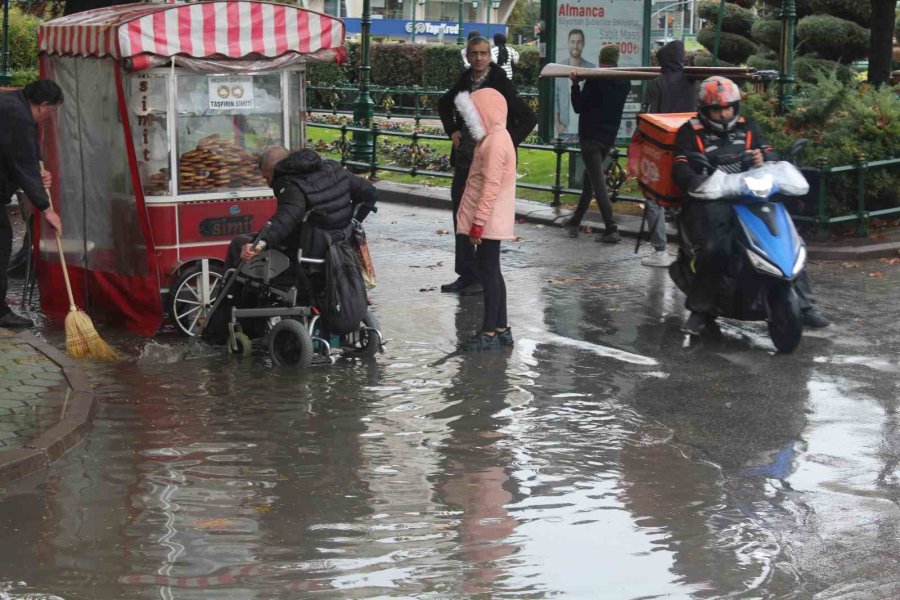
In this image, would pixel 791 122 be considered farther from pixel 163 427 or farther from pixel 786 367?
pixel 163 427

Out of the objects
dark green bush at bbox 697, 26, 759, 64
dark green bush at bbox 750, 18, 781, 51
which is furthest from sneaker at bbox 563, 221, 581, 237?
dark green bush at bbox 697, 26, 759, 64

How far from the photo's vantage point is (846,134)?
43.2 ft

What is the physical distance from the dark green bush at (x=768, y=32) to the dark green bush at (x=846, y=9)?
3.53 feet

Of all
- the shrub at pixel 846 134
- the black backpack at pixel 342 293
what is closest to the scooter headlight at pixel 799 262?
the black backpack at pixel 342 293

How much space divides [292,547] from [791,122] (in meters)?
9.41

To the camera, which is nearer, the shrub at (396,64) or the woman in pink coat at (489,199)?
the woman in pink coat at (489,199)

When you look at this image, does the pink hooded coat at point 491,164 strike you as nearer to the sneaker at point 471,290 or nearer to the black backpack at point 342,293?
the black backpack at point 342,293

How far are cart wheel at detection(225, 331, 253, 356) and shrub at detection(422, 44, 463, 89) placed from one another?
3120 centimetres

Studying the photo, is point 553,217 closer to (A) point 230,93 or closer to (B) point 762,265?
(A) point 230,93

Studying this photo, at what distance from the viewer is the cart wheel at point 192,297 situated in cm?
967

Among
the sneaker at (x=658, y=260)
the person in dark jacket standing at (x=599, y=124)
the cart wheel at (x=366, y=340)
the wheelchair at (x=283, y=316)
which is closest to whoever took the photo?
the wheelchair at (x=283, y=316)

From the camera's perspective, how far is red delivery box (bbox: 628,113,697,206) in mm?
10055

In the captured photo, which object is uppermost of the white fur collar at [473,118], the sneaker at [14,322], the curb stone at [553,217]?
the white fur collar at [473,118]

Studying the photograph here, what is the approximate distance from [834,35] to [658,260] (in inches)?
738
